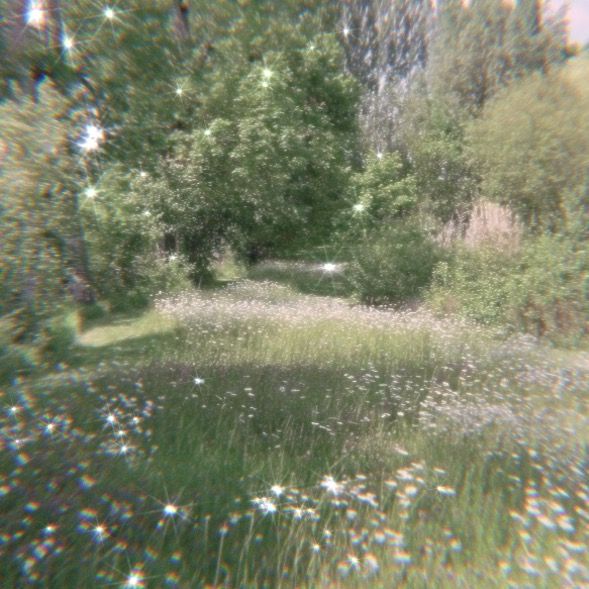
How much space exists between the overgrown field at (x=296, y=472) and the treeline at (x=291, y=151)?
257 centimetres

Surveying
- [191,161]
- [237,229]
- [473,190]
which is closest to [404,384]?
[191,161]

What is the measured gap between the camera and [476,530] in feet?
11.8

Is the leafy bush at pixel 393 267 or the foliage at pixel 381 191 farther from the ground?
the foliage at pixel 381 191

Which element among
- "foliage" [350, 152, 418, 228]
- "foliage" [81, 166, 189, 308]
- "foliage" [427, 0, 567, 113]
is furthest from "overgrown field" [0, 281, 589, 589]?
"foliage" [427, 0, 567, 113]

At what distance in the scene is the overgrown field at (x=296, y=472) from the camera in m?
3.17

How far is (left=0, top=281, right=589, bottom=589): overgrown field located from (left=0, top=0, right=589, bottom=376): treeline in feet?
8.42

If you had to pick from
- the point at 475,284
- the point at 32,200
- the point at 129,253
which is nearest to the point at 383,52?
the point at 129,253

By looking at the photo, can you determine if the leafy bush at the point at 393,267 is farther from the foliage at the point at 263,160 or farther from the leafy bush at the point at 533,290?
the foliage at the point at 263,160

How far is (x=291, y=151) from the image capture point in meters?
20.2

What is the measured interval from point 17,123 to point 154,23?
1932 mm

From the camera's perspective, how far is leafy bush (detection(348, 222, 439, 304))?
14625 mm

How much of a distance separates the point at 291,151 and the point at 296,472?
16957 mm

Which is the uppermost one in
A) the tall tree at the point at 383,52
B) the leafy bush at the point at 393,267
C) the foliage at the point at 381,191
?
the tall tree at the point at 383,52

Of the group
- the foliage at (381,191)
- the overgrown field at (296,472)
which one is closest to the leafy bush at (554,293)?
the overgrown field at (296,472)
